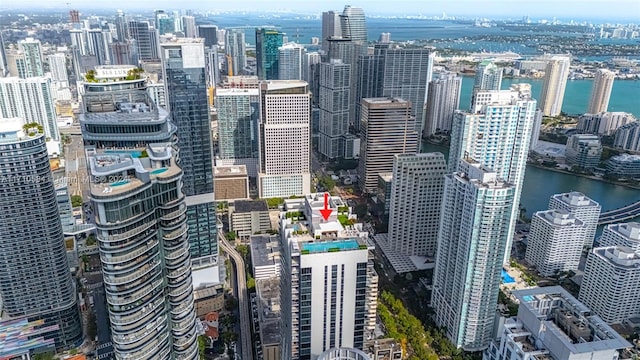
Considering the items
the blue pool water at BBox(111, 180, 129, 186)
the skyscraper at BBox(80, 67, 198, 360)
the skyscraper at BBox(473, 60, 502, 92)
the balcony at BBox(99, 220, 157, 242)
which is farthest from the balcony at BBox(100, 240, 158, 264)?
the skyscraper at BBox(473, 60, 502, 92)

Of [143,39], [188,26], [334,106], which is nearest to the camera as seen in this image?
[334,106]

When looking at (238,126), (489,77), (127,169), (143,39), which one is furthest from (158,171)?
(143,39)

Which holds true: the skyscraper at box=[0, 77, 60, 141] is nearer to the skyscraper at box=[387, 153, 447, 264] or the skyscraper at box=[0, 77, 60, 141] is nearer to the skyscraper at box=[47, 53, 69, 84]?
the skyscraper at box=[47, 53, 69, 84]

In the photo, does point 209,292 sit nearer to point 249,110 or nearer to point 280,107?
point 280,107

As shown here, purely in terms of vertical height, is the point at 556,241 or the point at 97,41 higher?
the point at 97,41

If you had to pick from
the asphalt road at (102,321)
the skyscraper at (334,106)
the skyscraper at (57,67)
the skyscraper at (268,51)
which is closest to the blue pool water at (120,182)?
the asphalt road at (102,321)

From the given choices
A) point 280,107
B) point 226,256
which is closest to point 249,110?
point 280,107

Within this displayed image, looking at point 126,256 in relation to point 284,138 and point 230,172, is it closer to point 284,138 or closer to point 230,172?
point 230,172
